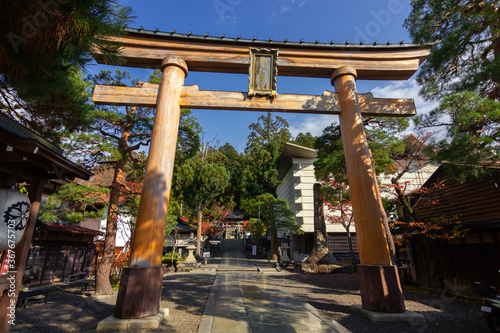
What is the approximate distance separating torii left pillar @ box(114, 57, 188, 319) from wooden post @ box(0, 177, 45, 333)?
1.40 metres

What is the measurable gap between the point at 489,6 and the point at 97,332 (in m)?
8.99

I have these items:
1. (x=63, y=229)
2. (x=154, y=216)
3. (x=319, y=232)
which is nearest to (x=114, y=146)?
(x=154, y=216)

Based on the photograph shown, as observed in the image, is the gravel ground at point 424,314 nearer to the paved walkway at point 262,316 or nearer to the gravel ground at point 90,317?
the paved walkway at point 262,316

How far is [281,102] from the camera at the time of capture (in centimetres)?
623

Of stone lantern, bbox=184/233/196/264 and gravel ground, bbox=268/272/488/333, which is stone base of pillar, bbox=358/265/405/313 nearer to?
gravel ground, bbox=268/272/488/333

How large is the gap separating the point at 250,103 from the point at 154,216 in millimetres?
3620

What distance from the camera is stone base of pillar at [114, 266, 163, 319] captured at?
4.08m

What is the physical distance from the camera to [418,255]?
1068 centimetres

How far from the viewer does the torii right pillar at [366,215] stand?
459 centimetres

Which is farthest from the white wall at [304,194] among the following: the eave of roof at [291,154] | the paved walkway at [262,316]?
the paved walkway at [262,316]

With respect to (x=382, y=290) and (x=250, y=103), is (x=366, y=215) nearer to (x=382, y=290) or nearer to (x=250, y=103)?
(x=382, y=290)

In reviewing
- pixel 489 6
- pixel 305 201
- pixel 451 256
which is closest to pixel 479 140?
pixel 489 6

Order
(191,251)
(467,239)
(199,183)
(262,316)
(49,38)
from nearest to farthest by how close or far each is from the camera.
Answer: (49,38) < (262,316) < (467,239) < (191,251) < (199,183)

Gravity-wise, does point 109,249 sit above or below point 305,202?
below
